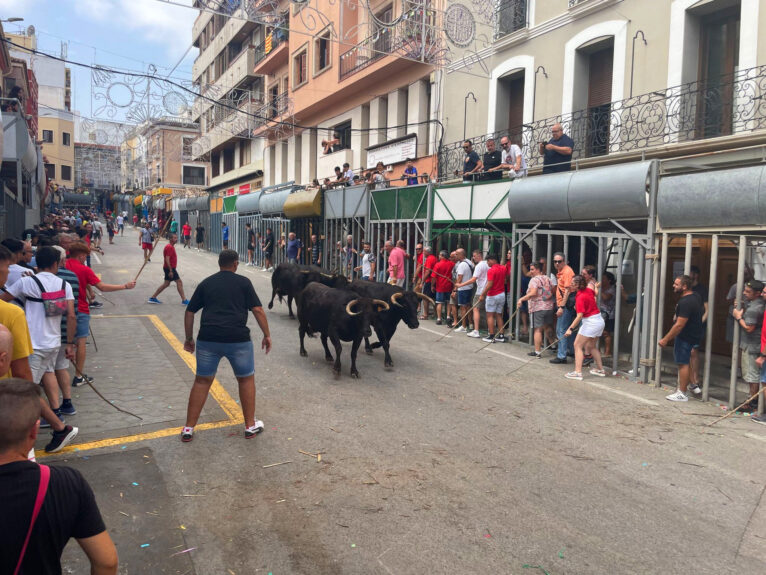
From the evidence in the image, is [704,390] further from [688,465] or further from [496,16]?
[496,16]

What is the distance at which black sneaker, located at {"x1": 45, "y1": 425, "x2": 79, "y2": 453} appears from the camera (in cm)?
552

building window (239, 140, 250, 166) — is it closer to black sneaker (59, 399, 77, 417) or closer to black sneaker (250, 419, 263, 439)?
black sneaker (59, 399, 77, 417)

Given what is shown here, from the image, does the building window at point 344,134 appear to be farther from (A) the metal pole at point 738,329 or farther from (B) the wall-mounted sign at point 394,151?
(A) the metal pole at point 738,329

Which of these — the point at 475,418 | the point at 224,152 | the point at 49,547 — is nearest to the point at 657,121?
the point at 475,418

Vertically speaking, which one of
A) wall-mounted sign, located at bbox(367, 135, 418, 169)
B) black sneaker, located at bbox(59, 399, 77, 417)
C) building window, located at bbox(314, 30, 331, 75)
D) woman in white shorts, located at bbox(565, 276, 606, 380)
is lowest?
black sneaker, located at bbox(59, 399, 77, 417)

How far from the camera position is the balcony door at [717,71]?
1131 centimetres

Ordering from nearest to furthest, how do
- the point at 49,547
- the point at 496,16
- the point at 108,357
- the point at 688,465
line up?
the point at 49,547 < the point at 688,465 < the point at 108,357 < the point at 496,16

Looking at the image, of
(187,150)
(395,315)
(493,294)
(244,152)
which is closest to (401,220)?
(493,294)

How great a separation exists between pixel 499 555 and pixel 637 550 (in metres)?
1.04

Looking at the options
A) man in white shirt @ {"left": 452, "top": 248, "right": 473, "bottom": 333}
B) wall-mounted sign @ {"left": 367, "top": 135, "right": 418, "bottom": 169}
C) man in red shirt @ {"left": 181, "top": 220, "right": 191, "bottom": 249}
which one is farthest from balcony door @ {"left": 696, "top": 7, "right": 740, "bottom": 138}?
man in red shirt @ {"left": 181, "top": 220, "right": 191, "bottom": 249}

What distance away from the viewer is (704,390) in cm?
845

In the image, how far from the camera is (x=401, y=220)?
56.7ft

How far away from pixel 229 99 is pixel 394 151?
1421 centimetres

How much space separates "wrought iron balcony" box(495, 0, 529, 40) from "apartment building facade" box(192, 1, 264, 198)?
16389 millimetres
